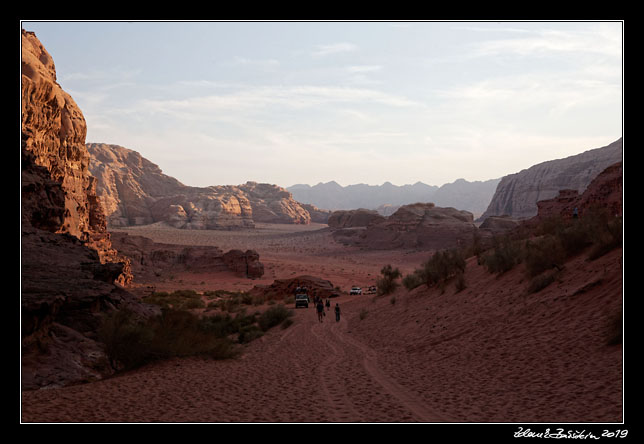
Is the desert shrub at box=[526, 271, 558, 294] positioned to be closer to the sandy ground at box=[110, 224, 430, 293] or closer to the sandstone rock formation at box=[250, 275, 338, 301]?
the sandstone rock formation at box=[250, 275, 338, 301]

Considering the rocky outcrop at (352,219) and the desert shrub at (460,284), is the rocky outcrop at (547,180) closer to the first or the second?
the rocky outcrop at (352,219)

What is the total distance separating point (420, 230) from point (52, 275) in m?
69.9

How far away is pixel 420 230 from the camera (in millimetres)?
78562

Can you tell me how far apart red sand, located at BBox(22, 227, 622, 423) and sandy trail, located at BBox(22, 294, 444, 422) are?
0.02 m

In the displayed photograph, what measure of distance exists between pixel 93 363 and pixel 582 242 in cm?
1510

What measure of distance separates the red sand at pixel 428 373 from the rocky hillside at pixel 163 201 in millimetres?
107867

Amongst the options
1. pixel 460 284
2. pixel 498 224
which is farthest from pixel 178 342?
pixel 498 224

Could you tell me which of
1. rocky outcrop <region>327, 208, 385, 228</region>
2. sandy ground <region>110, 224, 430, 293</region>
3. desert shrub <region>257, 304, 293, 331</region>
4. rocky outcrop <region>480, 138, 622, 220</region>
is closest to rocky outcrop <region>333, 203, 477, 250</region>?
sandy ground <region>110, 224, 430, 293</region>

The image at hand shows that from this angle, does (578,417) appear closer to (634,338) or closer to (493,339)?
(634,338)

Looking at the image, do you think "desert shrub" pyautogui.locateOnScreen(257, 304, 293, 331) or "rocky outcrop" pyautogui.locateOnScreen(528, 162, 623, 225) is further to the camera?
"desert shrub" pyautogui.locateOnScreen(257, 304, 293, 331)

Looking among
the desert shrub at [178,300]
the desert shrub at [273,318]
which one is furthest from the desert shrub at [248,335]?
the desert shrub at [178,300]

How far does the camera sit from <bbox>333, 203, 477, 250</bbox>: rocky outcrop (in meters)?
75.9

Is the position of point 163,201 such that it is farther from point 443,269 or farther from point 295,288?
point 443,269

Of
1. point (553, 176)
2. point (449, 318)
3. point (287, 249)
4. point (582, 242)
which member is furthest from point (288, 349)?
point (553, 176)
